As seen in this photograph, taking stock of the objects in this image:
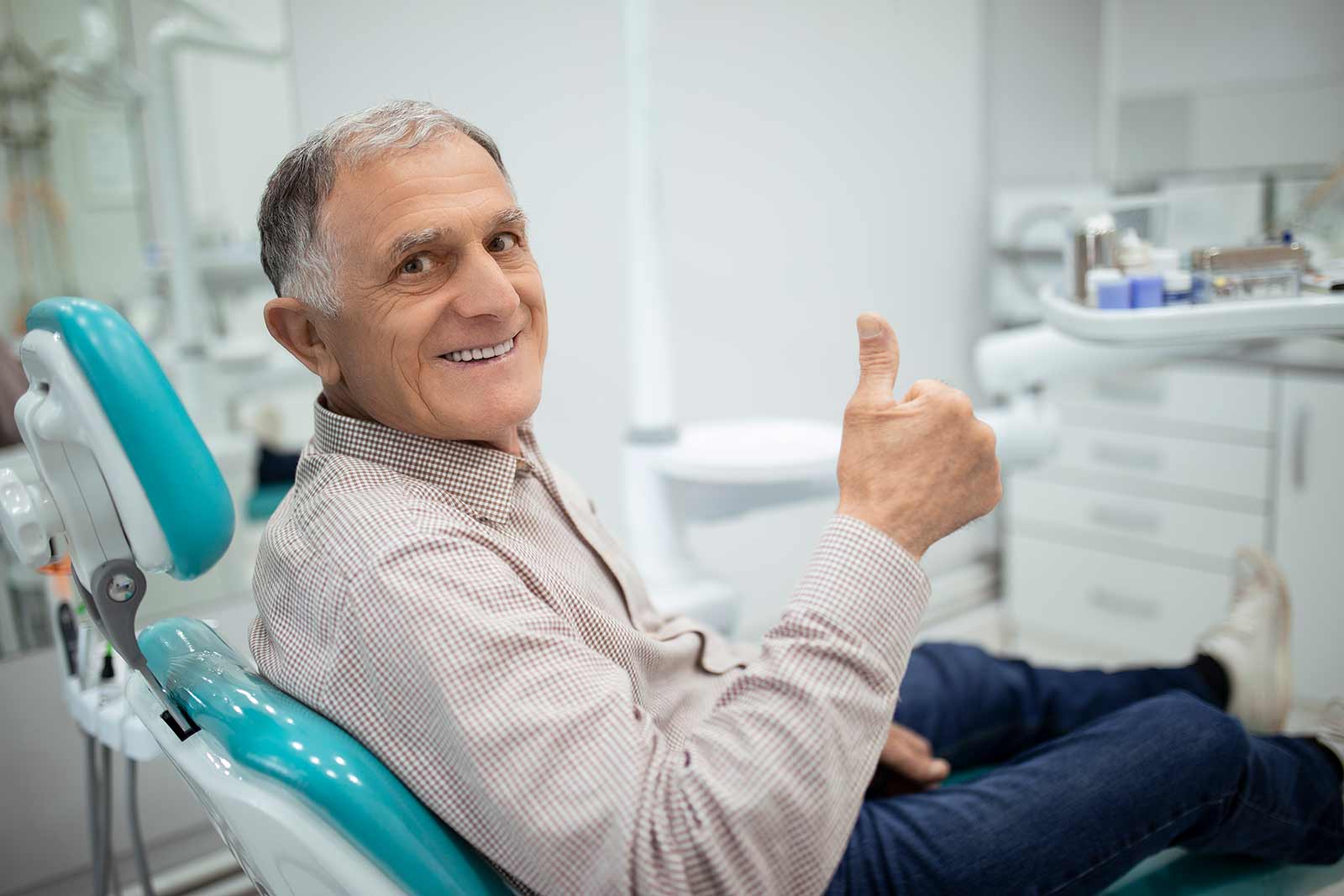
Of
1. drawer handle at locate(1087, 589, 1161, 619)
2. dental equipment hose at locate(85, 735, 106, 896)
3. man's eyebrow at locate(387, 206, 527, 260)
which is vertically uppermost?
man's eyebrow at locate(387, 206, 527, 260)

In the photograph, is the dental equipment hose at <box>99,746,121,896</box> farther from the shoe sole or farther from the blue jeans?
the shoe sole

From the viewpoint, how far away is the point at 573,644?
0.85m

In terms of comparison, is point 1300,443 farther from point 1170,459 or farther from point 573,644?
point 573,644

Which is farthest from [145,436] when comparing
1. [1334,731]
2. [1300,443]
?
[1300,443]

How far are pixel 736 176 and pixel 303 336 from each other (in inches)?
59.5

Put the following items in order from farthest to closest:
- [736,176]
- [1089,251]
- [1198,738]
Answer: [736,176]
[1089,251]
[1198,738]

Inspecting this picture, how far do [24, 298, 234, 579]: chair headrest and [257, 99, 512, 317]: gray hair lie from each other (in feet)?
0.58

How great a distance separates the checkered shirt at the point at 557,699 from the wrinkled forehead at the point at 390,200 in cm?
20

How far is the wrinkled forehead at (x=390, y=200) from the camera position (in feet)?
3.09

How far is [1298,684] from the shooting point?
2314 millimetres

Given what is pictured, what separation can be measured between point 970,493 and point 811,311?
1666 mm

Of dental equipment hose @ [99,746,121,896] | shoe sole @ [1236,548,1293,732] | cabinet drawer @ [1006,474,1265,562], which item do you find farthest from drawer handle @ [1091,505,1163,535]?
dental equipment hose @ [99,746,121,896]

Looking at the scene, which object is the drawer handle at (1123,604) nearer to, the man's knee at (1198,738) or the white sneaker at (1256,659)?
the white sneaker at (1256,659)

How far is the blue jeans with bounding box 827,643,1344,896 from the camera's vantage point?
102cm
